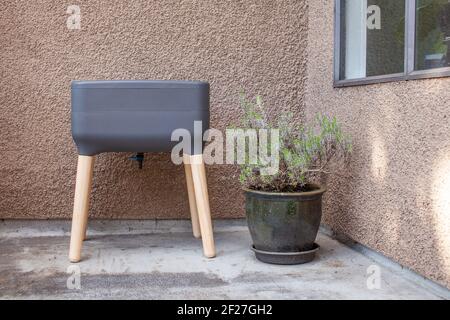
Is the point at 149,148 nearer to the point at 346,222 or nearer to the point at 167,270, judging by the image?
the point at 167,270

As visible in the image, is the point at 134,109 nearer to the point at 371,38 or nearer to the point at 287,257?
the point at 287,257

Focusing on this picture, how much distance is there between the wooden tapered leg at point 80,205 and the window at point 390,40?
1178 millimetres

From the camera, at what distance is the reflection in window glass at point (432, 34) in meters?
1.72

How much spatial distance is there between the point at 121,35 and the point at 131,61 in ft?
0.45

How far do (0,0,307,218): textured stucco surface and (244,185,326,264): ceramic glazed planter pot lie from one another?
0.65 m

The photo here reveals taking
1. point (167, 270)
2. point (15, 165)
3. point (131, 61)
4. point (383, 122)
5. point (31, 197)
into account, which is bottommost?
point (167, 270)

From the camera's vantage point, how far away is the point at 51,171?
2.63 metres

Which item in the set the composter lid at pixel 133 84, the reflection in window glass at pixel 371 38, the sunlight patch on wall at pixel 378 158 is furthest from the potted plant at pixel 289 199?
the composter lid at pixel 133 84

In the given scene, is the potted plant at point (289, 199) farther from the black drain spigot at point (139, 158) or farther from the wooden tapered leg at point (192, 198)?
the black drain spigot at point (139, 158)

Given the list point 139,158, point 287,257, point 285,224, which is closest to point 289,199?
point 285,224

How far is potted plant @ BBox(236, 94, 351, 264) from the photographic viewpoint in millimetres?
2061

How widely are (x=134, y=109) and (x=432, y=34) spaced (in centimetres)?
113

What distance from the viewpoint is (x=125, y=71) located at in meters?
2.63
